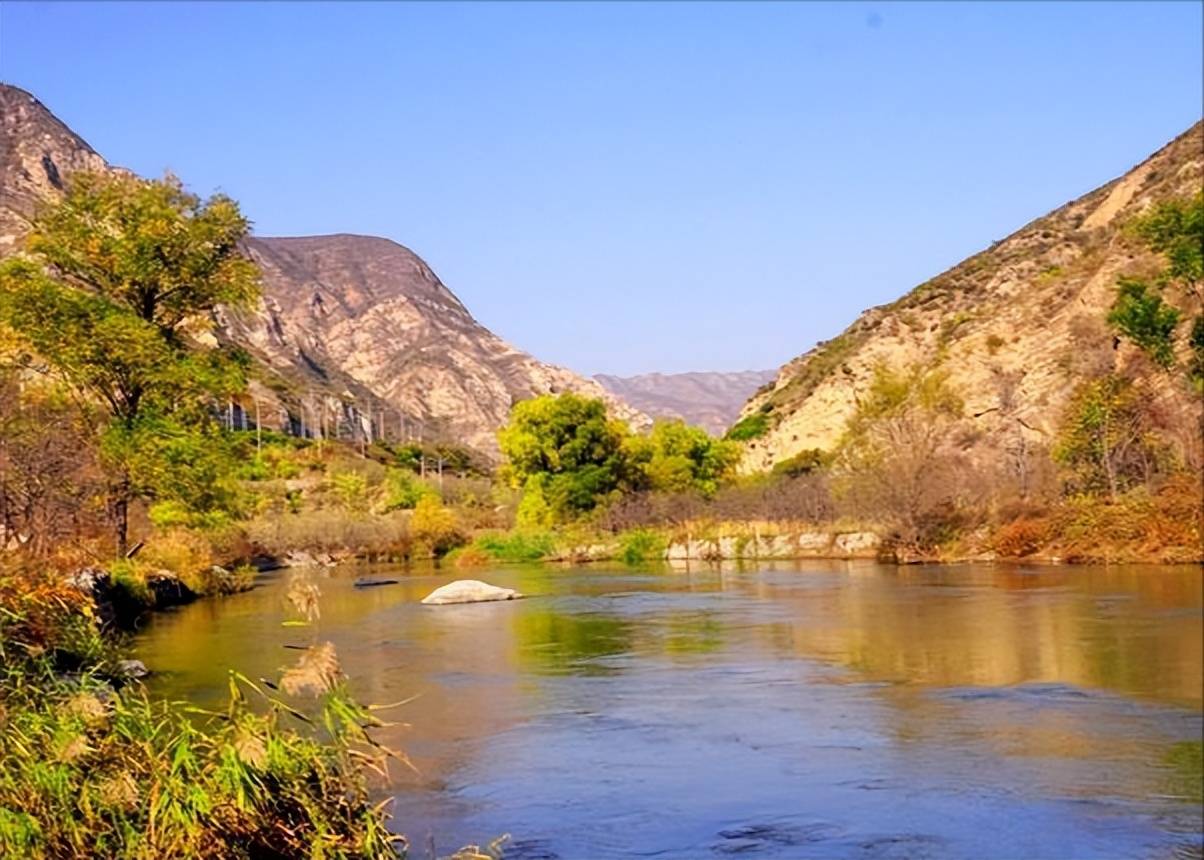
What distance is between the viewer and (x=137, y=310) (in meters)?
33.6

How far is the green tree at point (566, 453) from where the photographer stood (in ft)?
212

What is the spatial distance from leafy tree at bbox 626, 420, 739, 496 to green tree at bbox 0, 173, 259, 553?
34.8 meters

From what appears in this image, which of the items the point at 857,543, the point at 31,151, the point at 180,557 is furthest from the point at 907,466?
the point at 31,151

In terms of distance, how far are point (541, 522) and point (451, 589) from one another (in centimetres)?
2846

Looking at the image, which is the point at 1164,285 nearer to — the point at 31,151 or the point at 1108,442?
the point at 1108,442

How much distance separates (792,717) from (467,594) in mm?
20482

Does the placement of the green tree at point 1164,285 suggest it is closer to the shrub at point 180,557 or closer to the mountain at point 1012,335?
the mountain at point 1012,335

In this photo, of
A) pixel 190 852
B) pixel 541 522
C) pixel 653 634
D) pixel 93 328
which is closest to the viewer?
pixel 190 852

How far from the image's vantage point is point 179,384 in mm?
33250

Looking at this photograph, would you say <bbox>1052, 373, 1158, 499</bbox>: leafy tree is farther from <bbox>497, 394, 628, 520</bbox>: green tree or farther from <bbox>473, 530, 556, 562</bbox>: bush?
<bbox>497, 394, 628, 520</bbox>: green tree

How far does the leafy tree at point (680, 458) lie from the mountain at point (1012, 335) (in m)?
7.38

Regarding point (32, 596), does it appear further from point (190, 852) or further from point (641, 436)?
point (641, 436)

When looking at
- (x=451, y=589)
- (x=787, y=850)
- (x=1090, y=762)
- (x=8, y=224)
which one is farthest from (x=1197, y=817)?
(x=8, y=224)

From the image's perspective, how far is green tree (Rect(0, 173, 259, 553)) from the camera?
104 feet
